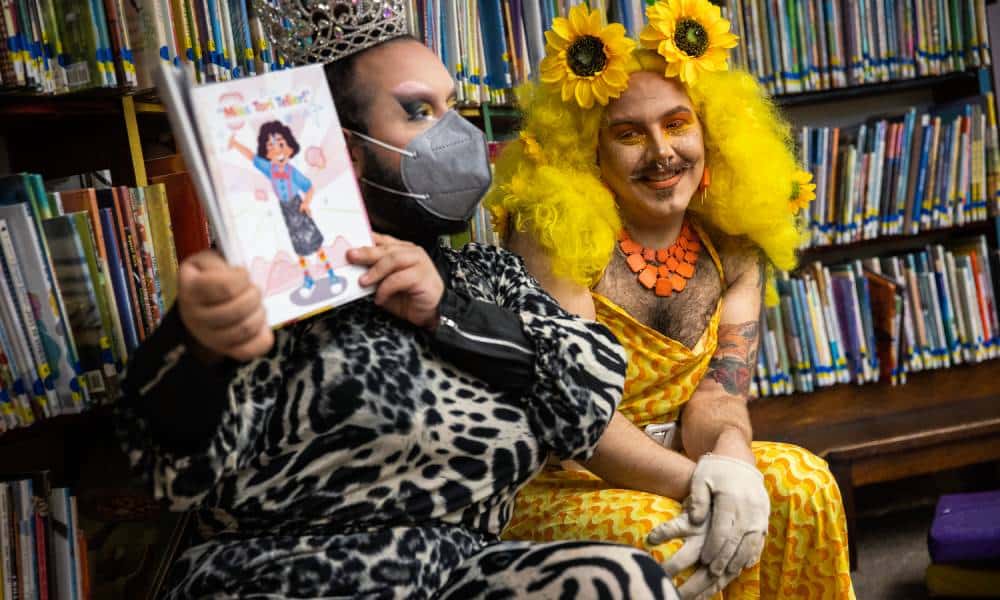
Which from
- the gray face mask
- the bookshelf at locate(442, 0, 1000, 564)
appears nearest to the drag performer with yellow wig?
the gray face mask

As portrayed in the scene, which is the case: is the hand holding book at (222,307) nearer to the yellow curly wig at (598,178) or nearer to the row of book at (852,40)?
the yellow curly wig at (598,178)

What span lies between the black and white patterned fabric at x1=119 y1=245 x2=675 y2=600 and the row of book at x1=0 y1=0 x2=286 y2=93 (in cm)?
63

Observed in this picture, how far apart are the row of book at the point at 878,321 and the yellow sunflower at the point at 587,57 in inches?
50.1

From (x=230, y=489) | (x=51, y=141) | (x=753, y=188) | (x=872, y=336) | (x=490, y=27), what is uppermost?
(x=490, y=27)

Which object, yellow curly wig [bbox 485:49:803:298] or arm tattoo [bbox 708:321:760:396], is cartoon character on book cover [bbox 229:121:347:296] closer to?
yellow curly wig [bbox 485:49:803:298]

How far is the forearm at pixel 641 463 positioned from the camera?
4.99 ft

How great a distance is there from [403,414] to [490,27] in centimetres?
140

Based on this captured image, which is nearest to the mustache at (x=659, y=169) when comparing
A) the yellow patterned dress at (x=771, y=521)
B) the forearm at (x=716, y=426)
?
the forearm at (x=716, y=426)

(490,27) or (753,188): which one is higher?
(490,27)

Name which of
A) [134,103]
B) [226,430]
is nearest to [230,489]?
[226,430]

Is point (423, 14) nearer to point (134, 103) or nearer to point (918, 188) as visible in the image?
point (134, 103)

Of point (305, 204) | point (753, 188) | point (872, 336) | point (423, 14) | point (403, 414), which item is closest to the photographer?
point (305, 204)

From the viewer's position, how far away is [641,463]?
1.53 meters

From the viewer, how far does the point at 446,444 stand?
1.17 meters
